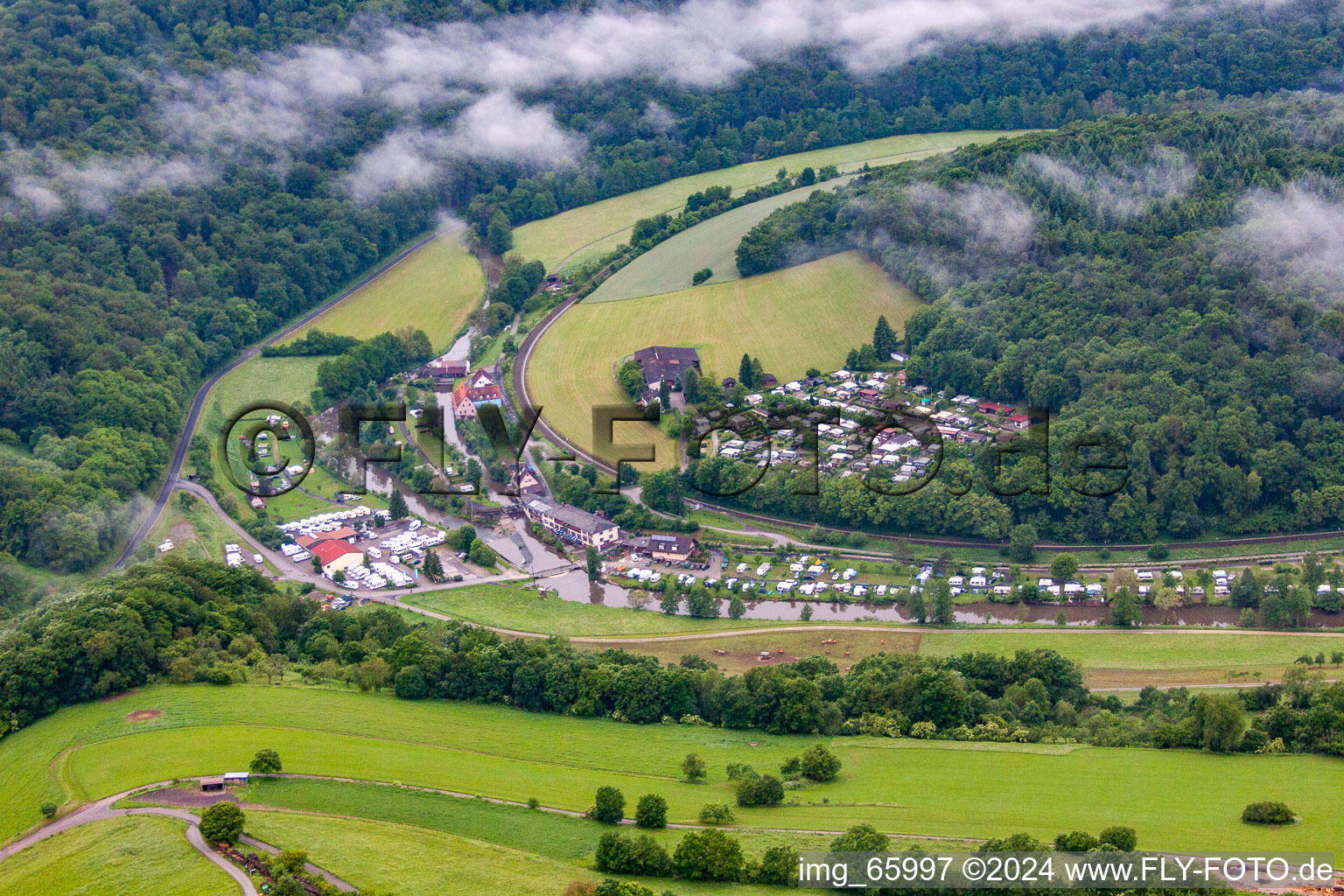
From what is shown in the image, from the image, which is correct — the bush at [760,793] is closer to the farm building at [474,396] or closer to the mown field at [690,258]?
the farm building at [474,396]

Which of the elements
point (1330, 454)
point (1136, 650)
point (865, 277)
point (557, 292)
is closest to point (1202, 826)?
point (1136, 650)

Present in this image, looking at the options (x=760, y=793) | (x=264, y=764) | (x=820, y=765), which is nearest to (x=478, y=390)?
(x=264, y=764)

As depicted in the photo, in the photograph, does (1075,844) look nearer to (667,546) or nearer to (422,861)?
(422,861)

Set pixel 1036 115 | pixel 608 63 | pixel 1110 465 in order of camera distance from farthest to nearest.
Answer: pixel 608 63, pixel 1036 115, pixel 1110 465

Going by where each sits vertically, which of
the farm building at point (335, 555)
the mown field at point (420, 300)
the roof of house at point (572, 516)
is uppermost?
the mown field at point (420, 300)

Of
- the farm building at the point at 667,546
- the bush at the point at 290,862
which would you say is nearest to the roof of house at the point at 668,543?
the farm building at the point at 667,546

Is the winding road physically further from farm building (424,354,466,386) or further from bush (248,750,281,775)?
farm building (424,354,466,386)

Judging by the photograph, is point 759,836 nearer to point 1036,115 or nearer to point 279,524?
point 279,524
